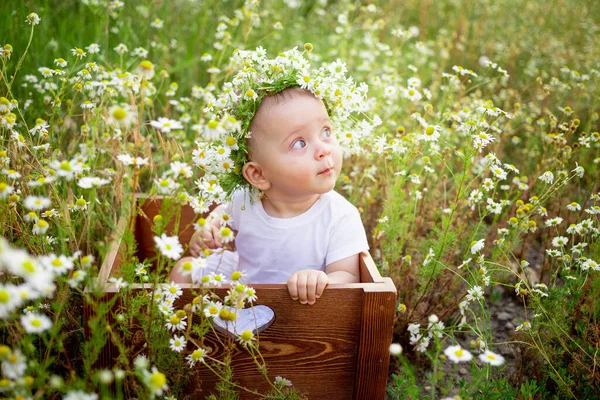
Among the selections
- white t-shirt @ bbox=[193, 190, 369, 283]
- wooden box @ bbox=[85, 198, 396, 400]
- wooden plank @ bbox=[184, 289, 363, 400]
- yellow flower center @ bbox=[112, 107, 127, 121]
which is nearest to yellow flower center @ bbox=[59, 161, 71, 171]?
yellow flower center @ bbox=[112, 107, 127, 121]

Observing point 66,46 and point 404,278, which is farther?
point 66,46

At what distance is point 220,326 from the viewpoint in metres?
1.94

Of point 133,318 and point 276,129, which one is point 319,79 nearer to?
point 276,129

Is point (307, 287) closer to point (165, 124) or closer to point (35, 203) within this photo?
point (165, 124)

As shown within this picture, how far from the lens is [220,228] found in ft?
7.43

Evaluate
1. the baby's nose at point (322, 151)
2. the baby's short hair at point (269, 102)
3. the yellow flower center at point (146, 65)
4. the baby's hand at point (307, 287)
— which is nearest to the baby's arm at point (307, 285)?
the baby's hand at point (307, 287)

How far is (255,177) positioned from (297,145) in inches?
8.7

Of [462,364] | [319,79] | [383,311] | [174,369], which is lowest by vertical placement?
[462,364]

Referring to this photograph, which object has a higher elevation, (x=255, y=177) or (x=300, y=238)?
(x=255, y=177)

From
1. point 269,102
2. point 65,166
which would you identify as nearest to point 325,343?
point 269,102

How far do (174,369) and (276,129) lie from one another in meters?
0.87

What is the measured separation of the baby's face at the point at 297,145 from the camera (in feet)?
6.57

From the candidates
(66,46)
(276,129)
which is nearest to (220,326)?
(276,129)

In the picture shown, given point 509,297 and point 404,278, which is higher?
point 404,278
